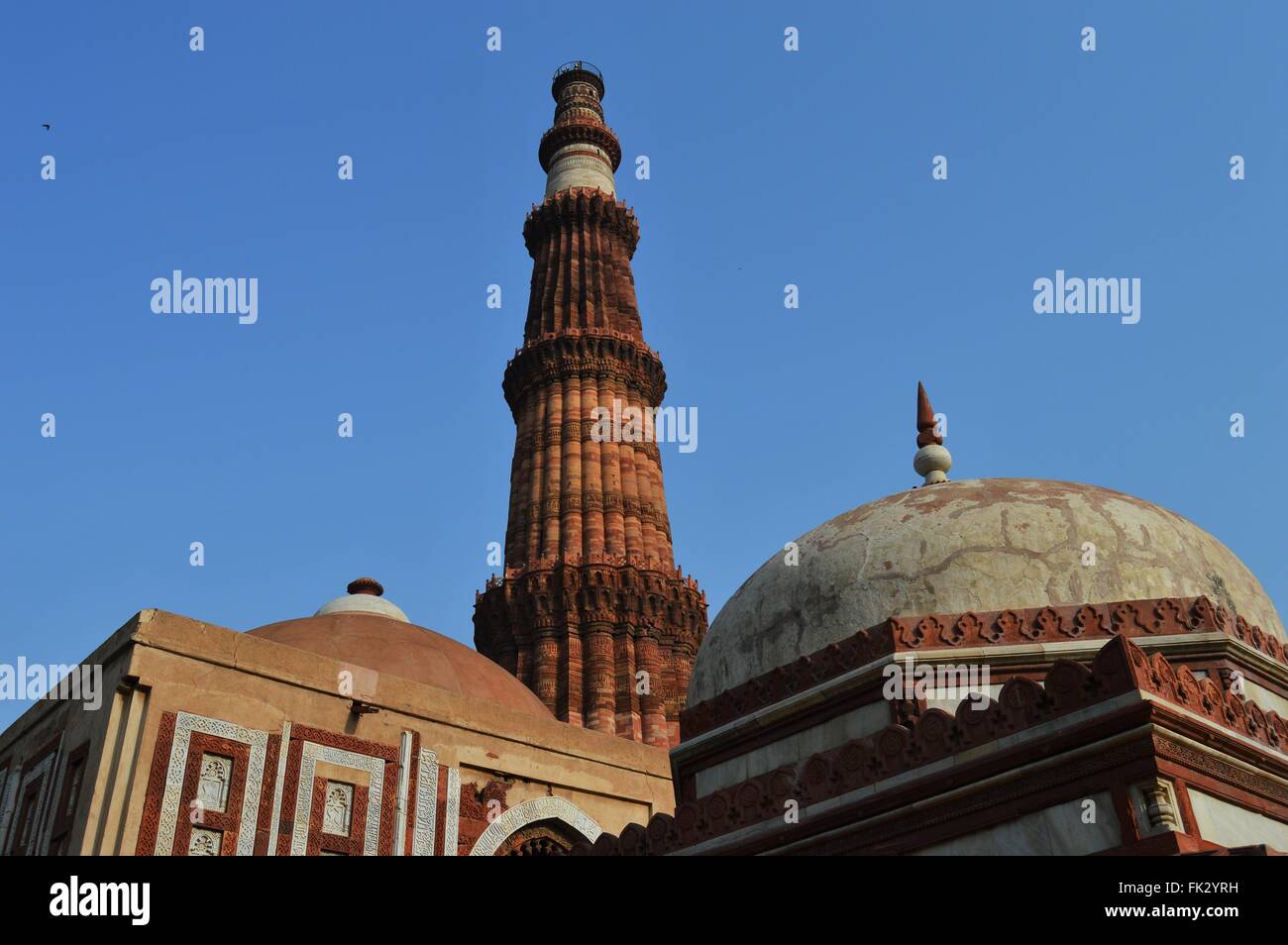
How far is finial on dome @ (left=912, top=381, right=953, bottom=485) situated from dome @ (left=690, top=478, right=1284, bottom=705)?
580mm

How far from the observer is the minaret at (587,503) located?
29.9 m

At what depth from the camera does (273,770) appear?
1227 cm

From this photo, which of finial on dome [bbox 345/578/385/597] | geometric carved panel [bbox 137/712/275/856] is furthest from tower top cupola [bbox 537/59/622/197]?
geometric carved panel [bbox 137/712/275/856]

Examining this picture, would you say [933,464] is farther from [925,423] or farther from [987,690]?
[987,690]

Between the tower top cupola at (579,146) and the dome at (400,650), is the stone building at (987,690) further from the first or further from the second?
the tower top cupola at (579,146)

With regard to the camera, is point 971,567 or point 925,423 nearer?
point 971,567

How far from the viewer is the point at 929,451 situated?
33.8 feet

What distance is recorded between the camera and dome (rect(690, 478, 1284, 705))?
27.3 feet

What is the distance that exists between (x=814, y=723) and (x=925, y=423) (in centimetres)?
341

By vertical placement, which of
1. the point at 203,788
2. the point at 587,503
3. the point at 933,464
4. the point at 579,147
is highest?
the point at 579,147

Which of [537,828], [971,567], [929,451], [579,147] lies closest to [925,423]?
[929,451]

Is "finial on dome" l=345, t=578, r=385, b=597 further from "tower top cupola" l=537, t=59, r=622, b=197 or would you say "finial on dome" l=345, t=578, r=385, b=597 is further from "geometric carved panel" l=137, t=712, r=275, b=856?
"tower top cupola" l=537, t=59, r=622, b=197

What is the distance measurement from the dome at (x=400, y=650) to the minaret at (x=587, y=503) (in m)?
11.8
